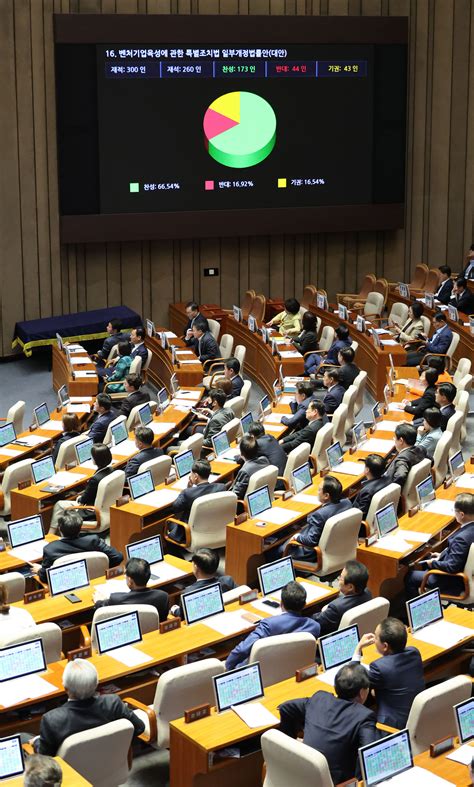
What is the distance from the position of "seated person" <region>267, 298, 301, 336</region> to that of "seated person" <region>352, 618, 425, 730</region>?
10.1 m

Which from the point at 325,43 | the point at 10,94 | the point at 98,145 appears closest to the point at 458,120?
the point at 325,43

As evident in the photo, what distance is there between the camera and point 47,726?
5766mm

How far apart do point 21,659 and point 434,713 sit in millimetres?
2324

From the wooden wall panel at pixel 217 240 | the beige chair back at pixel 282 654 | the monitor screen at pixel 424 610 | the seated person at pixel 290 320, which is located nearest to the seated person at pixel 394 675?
the beige chair back at pixel 282 654

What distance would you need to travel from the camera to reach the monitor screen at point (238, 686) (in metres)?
6.09

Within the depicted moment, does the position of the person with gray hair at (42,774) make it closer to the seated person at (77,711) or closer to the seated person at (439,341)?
the seated person at (77,711)

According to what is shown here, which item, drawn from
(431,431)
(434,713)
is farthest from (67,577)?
(431,431)

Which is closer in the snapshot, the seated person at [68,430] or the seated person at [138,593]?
the seated person at [138,593]

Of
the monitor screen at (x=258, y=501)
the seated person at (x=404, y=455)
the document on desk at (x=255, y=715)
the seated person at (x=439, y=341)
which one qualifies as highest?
the seated person at (x=439, y=341)

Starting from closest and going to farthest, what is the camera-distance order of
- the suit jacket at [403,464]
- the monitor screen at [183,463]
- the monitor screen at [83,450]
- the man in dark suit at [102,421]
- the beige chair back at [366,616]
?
the beige chair back at [366,616] < the suit jacket at [403,464] < the monitor screen at [183,463] < the monitor screen at [83,450] < the man in dark suit at [102,421]

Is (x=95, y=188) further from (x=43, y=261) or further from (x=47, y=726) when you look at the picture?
(x=47, y=726)

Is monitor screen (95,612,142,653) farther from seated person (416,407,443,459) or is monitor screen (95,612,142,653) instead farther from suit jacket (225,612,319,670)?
seated person (416,407,443,459)

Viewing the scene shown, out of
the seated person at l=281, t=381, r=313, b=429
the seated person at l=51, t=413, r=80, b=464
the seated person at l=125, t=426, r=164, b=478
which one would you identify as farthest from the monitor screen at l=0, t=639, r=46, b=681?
the seated person at l=281, t=381, r=313, b=429

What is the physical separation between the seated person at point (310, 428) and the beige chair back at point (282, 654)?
16.1 ft
